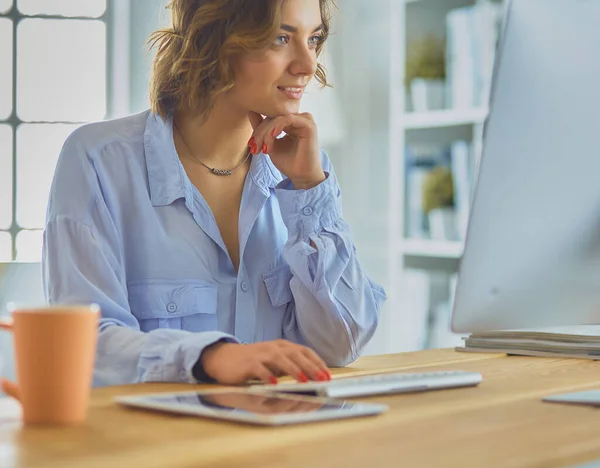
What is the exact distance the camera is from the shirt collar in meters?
1.55

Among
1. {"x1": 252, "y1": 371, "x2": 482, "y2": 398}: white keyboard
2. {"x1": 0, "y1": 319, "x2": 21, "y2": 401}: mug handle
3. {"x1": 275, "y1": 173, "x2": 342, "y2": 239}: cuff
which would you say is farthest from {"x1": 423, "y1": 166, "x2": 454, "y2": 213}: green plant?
{"x1": 0, "y1": 319, "x2": 21, "y2": 401}: mug handle

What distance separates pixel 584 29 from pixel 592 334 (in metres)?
0.65

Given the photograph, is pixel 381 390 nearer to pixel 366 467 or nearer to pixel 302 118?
pixel 366 467

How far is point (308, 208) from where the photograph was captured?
163 cm

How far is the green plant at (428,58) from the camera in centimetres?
351

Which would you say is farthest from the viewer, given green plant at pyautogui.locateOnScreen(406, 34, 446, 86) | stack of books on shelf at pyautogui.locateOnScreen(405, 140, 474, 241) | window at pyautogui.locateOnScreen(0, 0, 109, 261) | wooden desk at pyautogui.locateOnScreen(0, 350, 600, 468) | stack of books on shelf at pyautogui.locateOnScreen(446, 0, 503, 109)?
green plant at pyautogui.locateOnScreen(406, 34, 446, 86)

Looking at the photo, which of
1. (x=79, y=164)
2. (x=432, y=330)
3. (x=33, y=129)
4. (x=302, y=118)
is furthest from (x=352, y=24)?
(x=79, y=164)

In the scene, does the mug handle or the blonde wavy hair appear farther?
the blonde wavy hair

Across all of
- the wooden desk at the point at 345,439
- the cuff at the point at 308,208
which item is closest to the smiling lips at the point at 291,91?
the cuff at the point at 308,208

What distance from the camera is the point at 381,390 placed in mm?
992

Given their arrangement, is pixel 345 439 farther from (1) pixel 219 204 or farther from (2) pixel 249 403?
(1) pixel 219 204

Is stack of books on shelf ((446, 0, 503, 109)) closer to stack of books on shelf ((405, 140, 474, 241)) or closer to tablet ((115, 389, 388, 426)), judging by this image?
stack of books on shelf ((405, 140, 474, 241))

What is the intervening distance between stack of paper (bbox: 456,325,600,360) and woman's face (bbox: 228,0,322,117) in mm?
543

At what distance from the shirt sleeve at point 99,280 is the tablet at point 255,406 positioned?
0.24m
